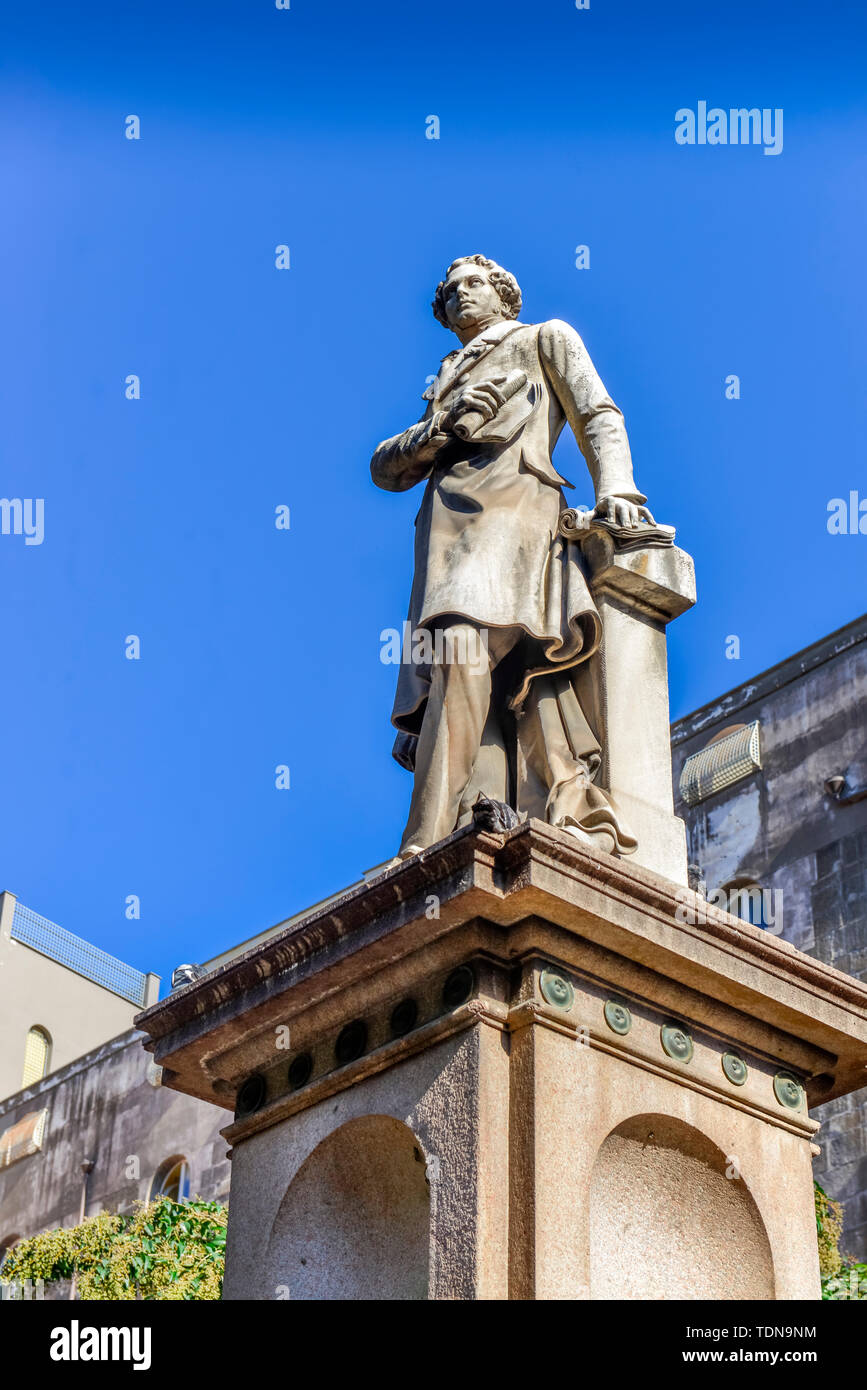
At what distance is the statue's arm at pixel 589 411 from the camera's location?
8.13 metres

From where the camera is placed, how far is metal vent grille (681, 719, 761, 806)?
96.4ft

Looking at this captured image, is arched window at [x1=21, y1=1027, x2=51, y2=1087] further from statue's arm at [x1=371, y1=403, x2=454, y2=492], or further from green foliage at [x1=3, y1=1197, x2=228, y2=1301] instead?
statue's arm at [x1=371, y1=403, x2=454, y2=492]

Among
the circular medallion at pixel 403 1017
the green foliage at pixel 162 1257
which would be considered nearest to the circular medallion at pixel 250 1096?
the circular medallion at pixel 403 1017

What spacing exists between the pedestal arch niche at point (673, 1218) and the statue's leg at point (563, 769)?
1.04 m

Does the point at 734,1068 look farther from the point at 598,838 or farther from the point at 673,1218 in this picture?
the point at 598,838

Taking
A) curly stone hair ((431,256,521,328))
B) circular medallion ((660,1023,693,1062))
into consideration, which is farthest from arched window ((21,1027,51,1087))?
circular medallion ((660,1023,693,1062))

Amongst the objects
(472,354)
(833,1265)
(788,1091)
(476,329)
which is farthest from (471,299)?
(833,1265)

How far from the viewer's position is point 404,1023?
6.84 metres

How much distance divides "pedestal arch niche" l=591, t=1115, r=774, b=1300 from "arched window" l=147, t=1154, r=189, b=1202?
29955 millimetres

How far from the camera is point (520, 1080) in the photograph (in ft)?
21.1

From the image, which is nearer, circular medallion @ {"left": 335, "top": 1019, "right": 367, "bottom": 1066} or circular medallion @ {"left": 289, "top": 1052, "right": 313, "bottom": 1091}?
circular medallion @ {"left": 335, "top": 1019, "right": 367, "bottom": 1066}
